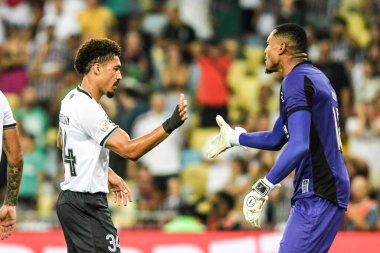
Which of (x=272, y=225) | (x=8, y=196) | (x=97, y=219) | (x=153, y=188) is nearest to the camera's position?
(x=97, y=219)

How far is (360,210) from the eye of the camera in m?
10.6

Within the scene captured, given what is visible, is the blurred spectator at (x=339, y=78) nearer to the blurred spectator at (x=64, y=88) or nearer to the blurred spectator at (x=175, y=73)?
the blurred spectator at (x=175, y=73)

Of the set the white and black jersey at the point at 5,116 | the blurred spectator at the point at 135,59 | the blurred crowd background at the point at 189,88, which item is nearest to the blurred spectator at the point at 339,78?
the blurred crowd background at the point at 189,88

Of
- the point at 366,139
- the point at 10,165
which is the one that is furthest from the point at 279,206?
the point at 10,165

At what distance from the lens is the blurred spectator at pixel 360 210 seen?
10.4 metres

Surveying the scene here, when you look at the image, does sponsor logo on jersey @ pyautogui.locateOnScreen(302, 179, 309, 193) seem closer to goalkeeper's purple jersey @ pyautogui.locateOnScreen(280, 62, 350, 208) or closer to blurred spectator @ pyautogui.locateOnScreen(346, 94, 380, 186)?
goalkeeper's purple jersey @ pyautogui.locateOnScreen(280, 62, 350, 208)

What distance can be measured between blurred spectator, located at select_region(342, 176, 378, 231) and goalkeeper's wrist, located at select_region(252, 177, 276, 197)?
415cm

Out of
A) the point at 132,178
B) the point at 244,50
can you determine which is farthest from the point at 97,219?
the point at 244,50

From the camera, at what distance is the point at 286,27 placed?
22.6ft

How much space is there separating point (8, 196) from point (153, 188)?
5.38m

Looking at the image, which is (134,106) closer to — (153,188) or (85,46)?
(153,188)

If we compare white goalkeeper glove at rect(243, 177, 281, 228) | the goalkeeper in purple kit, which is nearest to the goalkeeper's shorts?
the goalkeeper in purple kit

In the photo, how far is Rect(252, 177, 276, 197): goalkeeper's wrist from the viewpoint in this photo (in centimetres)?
647

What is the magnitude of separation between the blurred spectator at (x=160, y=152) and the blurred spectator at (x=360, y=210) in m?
2.85
